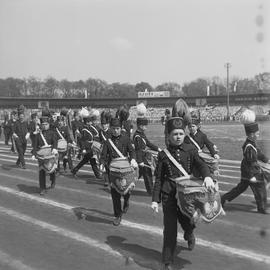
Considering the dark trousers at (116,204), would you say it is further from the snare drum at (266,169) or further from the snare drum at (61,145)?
the snare drum at (61,145)

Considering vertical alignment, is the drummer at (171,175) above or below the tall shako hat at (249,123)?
below

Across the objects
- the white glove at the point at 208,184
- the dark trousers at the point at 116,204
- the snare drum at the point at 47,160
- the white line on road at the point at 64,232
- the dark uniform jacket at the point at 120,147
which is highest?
the dark uniform jacket at the point at 120,147

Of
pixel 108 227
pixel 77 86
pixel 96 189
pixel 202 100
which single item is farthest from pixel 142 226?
pixel 77 86

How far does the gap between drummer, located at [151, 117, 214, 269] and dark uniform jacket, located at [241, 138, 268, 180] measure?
9.85ft

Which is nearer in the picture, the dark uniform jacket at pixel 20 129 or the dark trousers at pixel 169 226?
the dark trousers at pixel 169 226

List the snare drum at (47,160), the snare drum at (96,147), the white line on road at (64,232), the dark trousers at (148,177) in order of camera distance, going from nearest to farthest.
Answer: the white line on road at (64,232) < the dark trousers at (148,177) < the snare drum at (47,160) < the snare drum at (96,147)

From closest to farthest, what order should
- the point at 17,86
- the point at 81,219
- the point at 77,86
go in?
the point at 81,219, the point at 17,86, the point at 77,86

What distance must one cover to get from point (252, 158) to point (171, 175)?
3263mm

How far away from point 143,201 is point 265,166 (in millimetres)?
2647

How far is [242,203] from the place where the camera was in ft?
30.8

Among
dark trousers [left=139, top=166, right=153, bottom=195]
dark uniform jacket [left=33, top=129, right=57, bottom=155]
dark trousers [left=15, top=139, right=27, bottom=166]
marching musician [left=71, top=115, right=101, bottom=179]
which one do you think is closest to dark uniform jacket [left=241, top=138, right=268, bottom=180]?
dark trousers [left=139, top=166, right=153, bottom=195]

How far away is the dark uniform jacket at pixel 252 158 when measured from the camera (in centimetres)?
835

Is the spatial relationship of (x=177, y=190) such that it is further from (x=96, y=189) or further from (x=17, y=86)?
(x=17, y=86)

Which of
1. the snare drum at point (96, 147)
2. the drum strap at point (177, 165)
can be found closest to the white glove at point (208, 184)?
the drum strap at point (177, 165)
